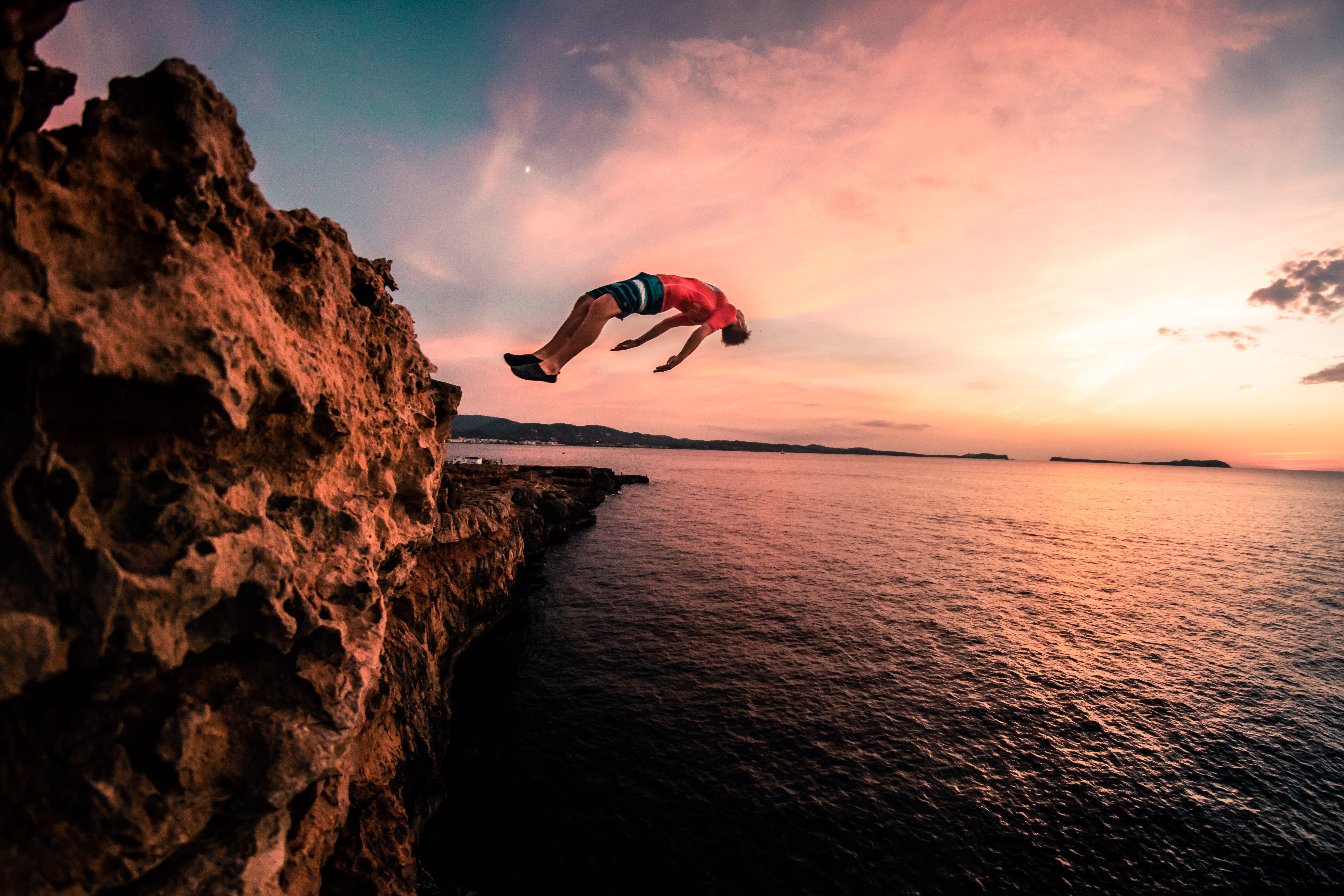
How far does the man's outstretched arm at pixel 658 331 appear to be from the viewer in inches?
386

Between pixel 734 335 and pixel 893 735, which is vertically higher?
pixel 734 335

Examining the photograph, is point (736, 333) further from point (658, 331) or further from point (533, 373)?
point (533, 373)

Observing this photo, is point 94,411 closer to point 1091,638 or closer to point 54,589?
Answer: point 54,589

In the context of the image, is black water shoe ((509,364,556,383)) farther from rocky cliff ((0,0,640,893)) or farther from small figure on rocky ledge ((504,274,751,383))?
rocky cliff ((0,0,640,893))

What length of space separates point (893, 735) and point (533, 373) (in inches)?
637

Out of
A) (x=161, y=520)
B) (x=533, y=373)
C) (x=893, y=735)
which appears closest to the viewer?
(x=161, y=520)

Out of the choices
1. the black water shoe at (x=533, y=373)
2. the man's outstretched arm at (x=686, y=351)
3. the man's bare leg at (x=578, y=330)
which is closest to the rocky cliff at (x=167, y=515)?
the black water shoe at (x=533, y=373)

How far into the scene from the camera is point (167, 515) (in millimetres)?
5223

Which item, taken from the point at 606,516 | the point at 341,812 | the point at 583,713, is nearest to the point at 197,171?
the point at 341,812

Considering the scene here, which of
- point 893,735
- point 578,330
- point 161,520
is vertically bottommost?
point 893,735

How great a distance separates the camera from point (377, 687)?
10547 millimetres

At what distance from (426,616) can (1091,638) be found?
31.4m

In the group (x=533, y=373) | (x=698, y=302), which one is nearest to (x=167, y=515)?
(x=533, y=373)

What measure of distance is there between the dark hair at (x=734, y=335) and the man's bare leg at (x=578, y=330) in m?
2.91
